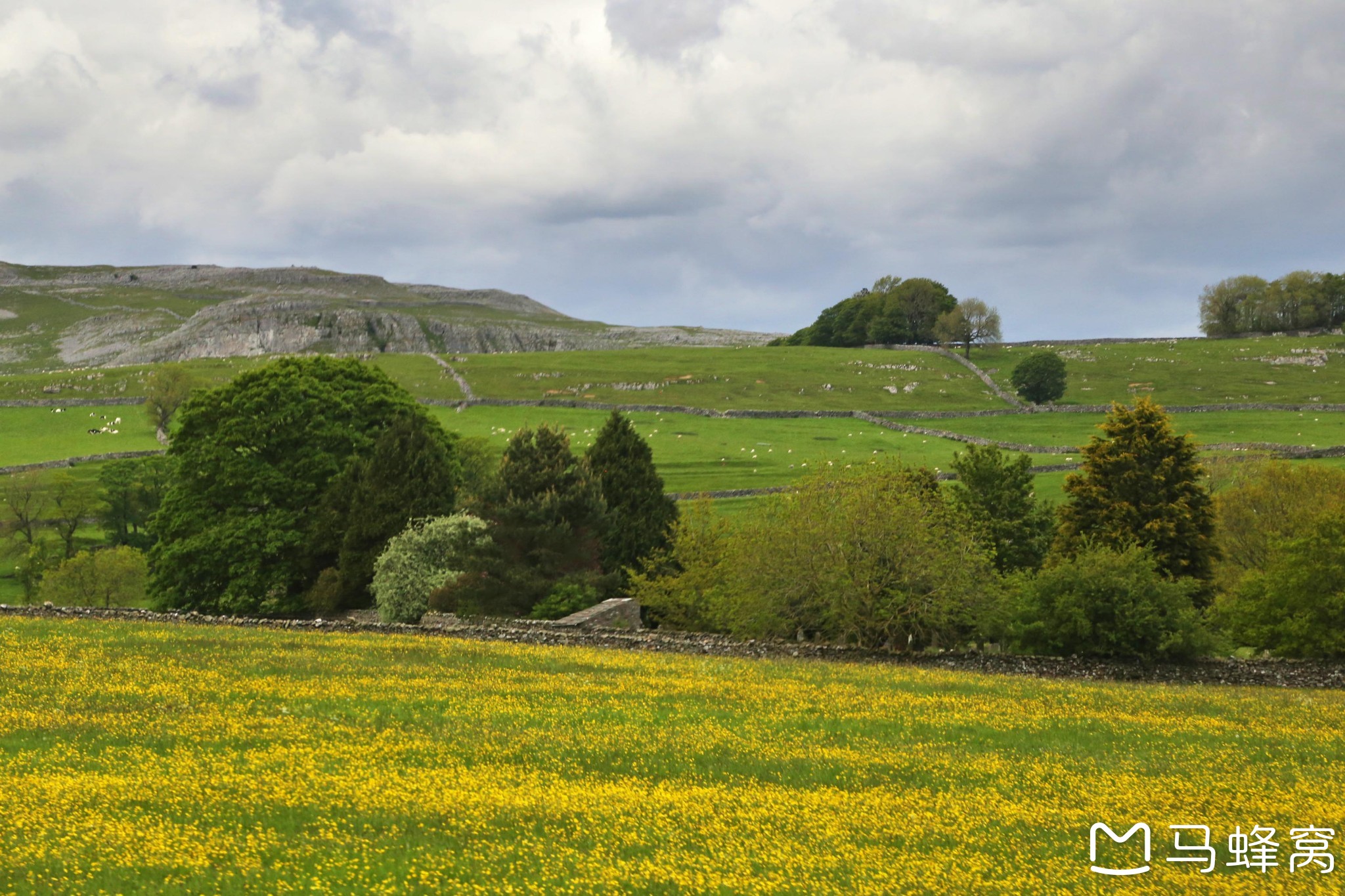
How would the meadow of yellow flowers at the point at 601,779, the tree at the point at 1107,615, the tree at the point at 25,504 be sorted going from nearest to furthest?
the meadow of yellow flowers at the point at 601,779
the tree at the point at 1107,615
the tree at the point at 25,504

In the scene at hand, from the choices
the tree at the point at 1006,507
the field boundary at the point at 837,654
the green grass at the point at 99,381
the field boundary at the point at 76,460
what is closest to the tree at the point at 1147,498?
the tree at the point at 1006,507

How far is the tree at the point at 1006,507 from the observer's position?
196 ft

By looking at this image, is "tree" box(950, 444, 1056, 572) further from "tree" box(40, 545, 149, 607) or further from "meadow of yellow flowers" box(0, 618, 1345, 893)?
"tree" box(40, 545, 149, 607)

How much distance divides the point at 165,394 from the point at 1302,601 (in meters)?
115

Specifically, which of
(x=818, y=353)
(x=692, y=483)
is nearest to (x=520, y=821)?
(x=692, y=483)

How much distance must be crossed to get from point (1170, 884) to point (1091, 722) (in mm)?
10651

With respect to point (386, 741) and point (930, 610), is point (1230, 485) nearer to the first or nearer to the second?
point (930, 610)

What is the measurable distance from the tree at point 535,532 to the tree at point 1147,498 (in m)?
24.3

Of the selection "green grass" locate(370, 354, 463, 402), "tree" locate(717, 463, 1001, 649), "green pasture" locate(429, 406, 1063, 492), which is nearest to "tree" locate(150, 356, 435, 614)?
"tree" locate(717, 463, 1001, 649)

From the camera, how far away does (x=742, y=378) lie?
15862cm

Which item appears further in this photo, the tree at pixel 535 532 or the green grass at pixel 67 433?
the green grass at pixel 67 433

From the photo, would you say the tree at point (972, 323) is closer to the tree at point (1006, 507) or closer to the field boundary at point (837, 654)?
the tree at point (1006, 507)

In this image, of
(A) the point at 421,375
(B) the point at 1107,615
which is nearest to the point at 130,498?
(A) the point at 421,375
